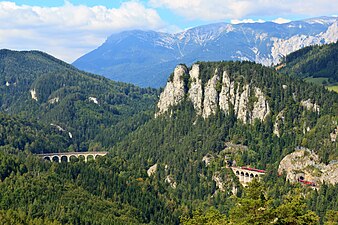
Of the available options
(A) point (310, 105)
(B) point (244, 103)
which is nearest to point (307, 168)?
(A) point (310, 105)

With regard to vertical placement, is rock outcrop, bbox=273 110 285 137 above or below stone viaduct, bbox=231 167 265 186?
above

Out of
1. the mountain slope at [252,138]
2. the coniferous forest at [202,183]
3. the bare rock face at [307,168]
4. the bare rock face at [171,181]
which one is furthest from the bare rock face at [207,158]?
the bare rock face at [307,168]

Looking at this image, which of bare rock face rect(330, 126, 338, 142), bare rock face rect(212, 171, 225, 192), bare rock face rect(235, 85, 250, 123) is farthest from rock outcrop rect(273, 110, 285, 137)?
bare rock face rect(330, 126, 338, 142)

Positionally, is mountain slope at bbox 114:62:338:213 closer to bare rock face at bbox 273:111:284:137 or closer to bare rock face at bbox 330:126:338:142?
bare rock face at bbox 273:111:284:137

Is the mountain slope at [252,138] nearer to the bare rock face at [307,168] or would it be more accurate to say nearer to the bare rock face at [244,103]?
the bare rock face at [244,103]

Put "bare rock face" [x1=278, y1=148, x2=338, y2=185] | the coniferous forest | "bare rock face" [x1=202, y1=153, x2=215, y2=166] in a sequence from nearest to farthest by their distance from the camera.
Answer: the coniferous forest
"bare rock face" [x1=278, y1=148, x2=338, y2=185]
"bare rock face" [x1=202, y1=153, x2=215, y2=166]

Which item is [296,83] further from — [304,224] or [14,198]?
[304,224]
